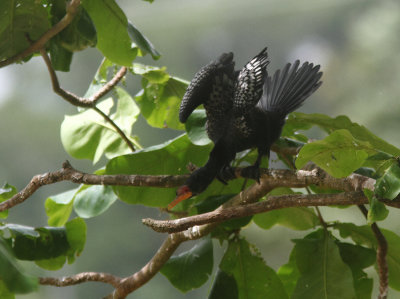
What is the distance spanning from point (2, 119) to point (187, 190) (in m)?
2.88

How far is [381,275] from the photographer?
1224mm

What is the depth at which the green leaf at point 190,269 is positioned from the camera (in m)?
1.38

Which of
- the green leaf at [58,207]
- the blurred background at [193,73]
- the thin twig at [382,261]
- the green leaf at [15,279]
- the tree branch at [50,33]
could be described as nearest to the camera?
the green leaf at [15,279]

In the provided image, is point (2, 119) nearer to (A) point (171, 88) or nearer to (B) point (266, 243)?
(B) point (266, 243)

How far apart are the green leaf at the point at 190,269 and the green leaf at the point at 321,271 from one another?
24cm

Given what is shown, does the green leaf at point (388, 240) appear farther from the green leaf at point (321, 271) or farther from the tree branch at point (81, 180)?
the tree branch at point (81, 180)

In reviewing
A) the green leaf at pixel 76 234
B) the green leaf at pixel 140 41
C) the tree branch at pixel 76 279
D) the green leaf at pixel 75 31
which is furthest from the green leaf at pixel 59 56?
the tree branch at pixel 76 279

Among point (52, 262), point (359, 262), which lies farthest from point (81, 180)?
point (359, 262)

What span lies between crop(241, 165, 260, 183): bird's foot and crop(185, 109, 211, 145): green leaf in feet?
0.42

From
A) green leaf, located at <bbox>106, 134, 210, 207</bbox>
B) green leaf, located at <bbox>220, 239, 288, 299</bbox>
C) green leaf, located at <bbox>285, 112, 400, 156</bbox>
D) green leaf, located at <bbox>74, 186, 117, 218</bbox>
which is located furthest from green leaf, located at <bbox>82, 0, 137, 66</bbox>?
green leaf, located at <bbox>220, 239, 288, 299</bbox>

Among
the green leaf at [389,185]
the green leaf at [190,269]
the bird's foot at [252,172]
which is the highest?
the bird's foot at [252,172]

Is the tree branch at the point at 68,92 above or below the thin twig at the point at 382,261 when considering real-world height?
above

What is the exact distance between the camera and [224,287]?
4.31 ft

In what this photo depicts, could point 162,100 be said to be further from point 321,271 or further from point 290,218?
point 321,271
